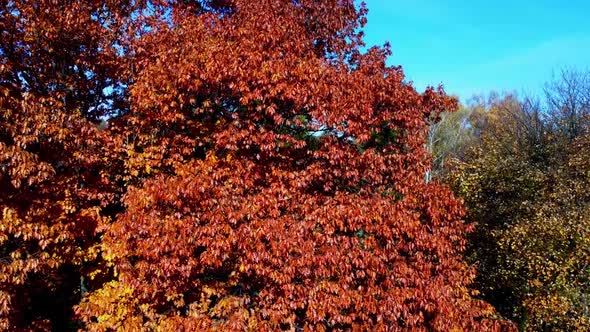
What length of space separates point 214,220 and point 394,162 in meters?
4.21

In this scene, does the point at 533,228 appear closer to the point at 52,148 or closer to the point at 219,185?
the point at 219,185

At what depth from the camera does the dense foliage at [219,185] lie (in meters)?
8.10

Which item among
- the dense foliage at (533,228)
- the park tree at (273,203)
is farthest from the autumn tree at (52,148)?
the dense foliage at (533,228)

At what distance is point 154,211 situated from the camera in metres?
8.25

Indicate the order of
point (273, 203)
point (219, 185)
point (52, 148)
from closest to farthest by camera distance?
1. point (273, 203)
2. point (219, 185)
3. point (52, 148)

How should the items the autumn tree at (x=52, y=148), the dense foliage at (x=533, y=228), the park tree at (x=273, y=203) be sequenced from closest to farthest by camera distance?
the park tree at (x=273, y=203), the autumn tree at (x=52, y=148), the dense foliage at (x=533, y=228)

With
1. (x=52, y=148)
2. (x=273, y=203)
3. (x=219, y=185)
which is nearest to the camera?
(x=273, y=203)

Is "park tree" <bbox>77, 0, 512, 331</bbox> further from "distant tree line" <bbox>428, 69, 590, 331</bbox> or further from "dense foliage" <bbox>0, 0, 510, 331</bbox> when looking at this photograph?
"distant tree line" <bbox>428, 69, 590, 331</bbox>

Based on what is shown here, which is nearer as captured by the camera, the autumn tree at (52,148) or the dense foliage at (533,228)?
the autumn tree at (52,148)

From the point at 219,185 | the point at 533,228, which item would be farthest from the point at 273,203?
the point at 533,228

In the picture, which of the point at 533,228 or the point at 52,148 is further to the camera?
the point at 533,228

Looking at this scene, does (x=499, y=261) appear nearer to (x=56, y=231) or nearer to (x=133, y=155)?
(x=133, y=155)

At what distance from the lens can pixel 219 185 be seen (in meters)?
8.85

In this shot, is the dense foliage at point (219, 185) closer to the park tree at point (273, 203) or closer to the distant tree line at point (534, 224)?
the park tree at point (273, 203)
